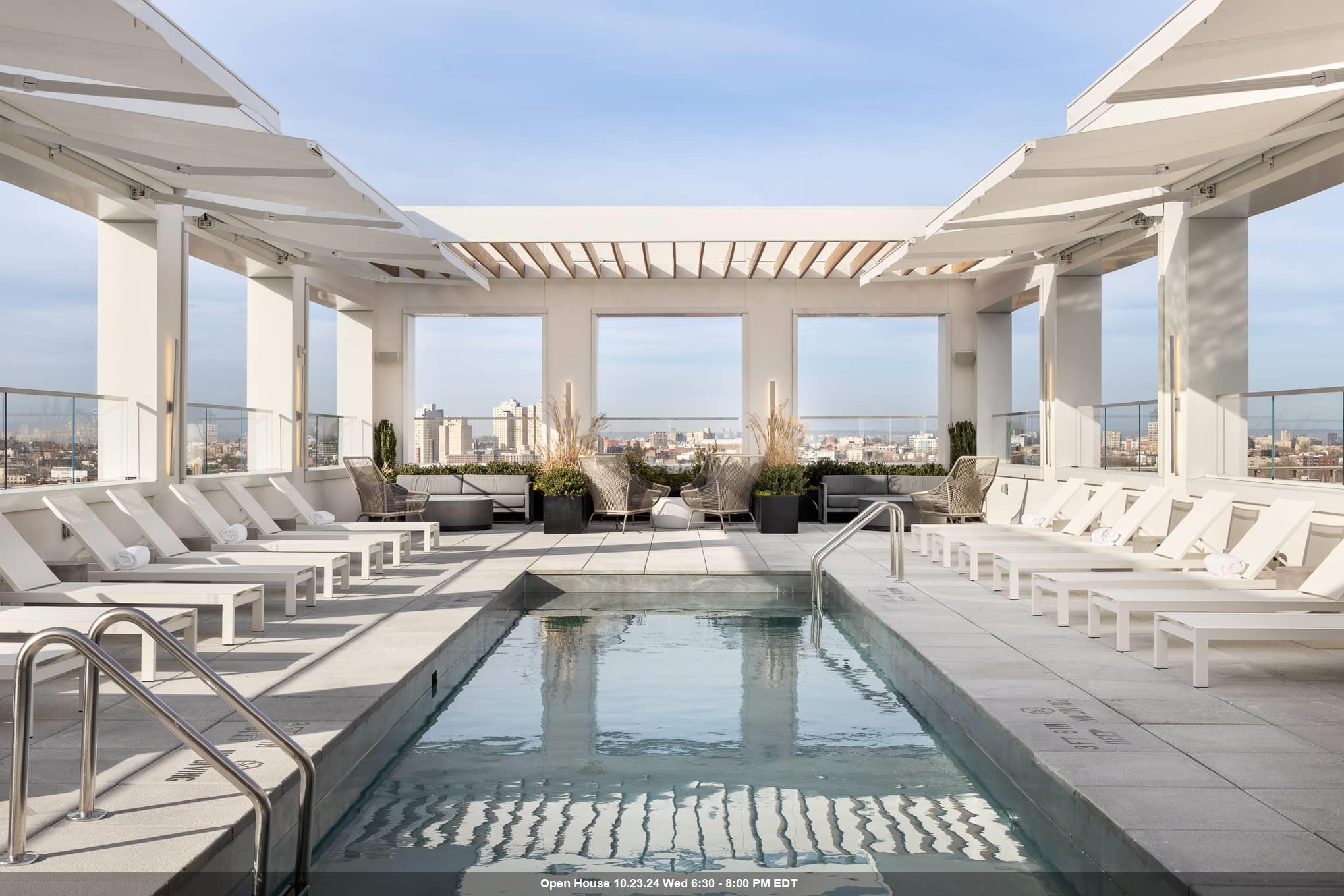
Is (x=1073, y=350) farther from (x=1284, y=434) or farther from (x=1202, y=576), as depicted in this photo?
(x=1202, y=576)

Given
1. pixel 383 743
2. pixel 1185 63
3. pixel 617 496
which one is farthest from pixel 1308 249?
pixel 383 743

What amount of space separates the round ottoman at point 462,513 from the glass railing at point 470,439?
8.69ft

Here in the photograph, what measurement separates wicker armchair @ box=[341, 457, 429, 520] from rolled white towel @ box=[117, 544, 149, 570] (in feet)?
16.2

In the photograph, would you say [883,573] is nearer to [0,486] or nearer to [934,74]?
[0,486]

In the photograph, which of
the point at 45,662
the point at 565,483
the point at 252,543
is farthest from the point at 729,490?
the point at 45,662

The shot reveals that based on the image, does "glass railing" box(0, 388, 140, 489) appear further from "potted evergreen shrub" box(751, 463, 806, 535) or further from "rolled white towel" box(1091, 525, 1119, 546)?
"rolled white towel" box(1091, 525, 1119, 546)

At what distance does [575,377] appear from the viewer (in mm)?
15219

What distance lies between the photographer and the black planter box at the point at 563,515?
1198 centimetres

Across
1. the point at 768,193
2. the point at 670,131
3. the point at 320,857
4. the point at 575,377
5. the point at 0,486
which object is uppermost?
the point at 670,131

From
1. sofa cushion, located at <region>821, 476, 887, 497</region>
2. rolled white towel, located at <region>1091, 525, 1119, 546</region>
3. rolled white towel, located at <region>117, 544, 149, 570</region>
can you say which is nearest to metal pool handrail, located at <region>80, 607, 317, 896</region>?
rolled white towel, located at <region>117, 544, 149, 570</region>

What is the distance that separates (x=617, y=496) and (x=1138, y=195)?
253 inches

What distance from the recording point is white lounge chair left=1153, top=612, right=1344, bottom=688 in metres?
4.66

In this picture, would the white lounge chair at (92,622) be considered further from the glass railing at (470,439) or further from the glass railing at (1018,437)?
the glass railing at (470,439)

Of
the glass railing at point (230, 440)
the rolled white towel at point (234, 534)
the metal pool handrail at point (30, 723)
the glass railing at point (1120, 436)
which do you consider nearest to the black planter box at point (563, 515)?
the glass railing at point (230, 440)
